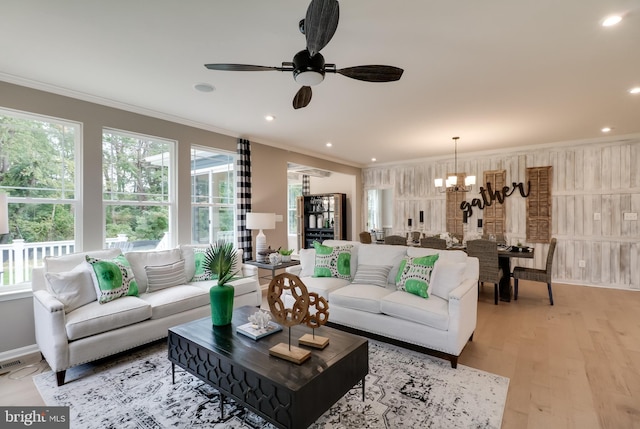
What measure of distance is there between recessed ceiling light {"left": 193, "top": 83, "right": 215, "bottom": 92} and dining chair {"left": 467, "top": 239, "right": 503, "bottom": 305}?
4221 mm

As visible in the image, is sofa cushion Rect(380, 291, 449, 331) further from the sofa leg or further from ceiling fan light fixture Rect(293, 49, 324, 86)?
the sofa leg

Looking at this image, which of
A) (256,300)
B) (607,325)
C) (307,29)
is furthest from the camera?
(256,300)

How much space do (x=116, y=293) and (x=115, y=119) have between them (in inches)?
85.7

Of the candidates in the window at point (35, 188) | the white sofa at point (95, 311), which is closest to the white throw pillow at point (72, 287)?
the white sofa at point (95, 311)

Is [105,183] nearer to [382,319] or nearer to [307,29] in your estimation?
[307,29]

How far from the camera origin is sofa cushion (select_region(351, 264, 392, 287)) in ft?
11.6

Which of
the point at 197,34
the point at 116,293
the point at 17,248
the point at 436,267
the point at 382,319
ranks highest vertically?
the point at 197,34

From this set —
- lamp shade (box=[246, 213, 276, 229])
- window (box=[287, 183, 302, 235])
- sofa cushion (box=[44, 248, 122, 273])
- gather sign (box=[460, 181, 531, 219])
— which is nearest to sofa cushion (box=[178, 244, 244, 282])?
sofa cushion (box=[44, 248, 122, 273])

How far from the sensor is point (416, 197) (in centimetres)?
749

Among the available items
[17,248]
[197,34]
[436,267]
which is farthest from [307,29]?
[17,248]

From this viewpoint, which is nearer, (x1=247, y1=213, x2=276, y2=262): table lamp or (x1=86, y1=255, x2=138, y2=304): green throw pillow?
(x1=86, y1=255, x2=138, y2=304): green throw pillow

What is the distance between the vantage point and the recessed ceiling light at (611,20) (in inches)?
81.4

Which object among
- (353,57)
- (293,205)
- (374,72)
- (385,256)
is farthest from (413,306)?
(293,205)

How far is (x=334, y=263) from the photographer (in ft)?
12.6
